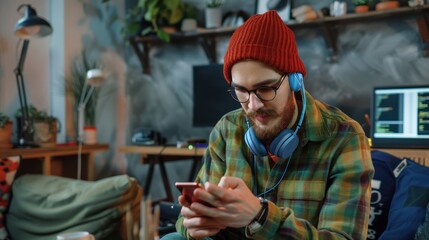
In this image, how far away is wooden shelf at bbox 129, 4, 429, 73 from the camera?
275 centimetres

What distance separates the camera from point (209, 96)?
3289 mm

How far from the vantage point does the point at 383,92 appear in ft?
8.57

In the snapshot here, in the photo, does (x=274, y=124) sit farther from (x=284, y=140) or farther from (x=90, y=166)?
(x=90, y=166)

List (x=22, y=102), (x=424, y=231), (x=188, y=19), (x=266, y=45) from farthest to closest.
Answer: (x=188, y=19) < (x=22, y=102) < (x=424, y=231) < (x=266, y=45)

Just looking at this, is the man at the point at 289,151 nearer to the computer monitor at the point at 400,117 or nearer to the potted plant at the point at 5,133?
the computer monitor at the point at 400,117

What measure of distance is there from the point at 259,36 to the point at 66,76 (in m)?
2.52

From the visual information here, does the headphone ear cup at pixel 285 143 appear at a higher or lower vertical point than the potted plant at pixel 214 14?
lower

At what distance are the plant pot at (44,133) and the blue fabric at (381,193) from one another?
2.03m

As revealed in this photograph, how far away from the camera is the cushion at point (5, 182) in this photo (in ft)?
7.55

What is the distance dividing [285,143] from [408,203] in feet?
2.51

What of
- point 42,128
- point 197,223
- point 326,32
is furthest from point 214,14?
point 197,223

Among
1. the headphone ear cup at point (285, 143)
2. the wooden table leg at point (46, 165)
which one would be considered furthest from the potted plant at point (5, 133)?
the headphone ear cup at point (285, 143)

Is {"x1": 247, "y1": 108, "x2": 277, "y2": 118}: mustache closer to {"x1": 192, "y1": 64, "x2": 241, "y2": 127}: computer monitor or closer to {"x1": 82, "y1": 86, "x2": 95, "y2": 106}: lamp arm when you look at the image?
{"x1": 192, "y1": 64, "x2": 241, "y2": 127}: computer monitor

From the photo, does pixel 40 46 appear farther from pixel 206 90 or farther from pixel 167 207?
pixel 167 207
